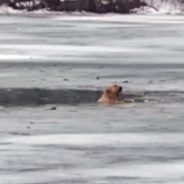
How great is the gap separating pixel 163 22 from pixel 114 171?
3070 centimetres

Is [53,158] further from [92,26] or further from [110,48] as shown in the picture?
[92,26]

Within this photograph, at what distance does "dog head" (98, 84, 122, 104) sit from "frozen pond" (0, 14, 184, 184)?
12.2 inches

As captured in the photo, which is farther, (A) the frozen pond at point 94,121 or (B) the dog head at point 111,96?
(B) the dog head at point 111,96

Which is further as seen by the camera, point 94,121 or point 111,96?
point 111,96

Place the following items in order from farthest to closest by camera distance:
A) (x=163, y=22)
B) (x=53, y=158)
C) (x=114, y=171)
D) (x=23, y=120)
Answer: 1. (x=163, y=22)
2. (x=23, y=120)
3. (x=53, y=158)
4. (x=114, y=171)

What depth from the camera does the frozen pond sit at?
8883 millimetres

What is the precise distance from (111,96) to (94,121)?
2228 mm

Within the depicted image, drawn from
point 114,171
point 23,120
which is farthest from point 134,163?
point 23,120

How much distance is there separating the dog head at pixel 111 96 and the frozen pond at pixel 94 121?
12.2 inches

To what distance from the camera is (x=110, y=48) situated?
25.6m

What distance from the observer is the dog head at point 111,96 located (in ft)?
46.2

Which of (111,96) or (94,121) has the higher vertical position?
(94,121)

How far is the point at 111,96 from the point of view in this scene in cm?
1431

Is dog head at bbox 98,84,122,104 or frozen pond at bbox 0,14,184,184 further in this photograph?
dog head at bbox 98,84,122,104
